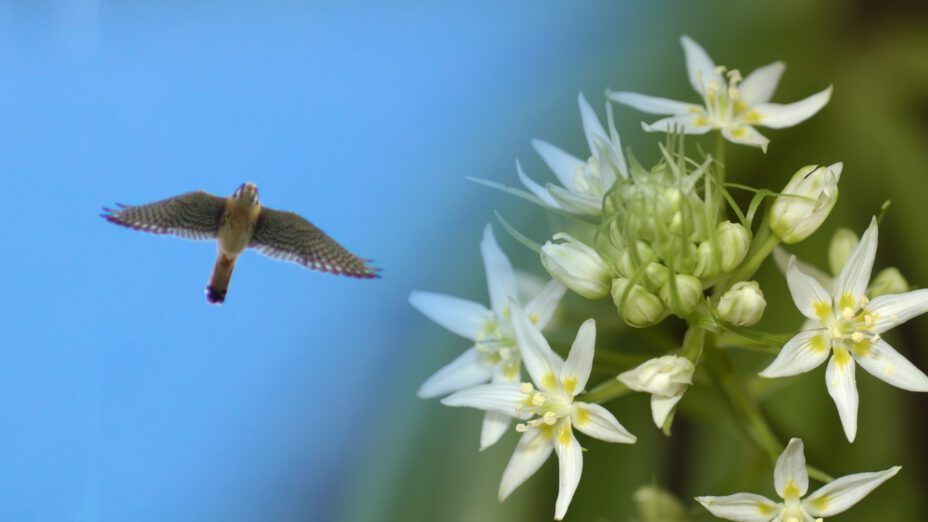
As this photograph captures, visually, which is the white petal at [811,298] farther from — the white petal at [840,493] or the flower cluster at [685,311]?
the white petal at [840,493]

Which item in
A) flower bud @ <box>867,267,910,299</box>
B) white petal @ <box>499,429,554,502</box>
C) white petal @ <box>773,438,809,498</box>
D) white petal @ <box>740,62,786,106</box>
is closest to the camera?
white petal @ <box>773,438,809,498</box>

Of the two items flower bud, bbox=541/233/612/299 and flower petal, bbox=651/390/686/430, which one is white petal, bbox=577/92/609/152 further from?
flower petal, bbox=651/390/686/430

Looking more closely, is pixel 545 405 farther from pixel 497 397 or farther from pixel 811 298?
pixel 811 298

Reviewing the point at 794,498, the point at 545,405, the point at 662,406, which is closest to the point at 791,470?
the point at 794,498

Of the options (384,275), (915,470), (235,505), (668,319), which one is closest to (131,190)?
(384,275)

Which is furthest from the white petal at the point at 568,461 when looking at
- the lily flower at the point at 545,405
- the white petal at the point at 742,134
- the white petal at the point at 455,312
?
the white petal at the point at 742,134

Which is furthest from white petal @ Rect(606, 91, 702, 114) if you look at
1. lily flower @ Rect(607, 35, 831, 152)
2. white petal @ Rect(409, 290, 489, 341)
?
white petal @ Rect(409, 290, 489, 341)
